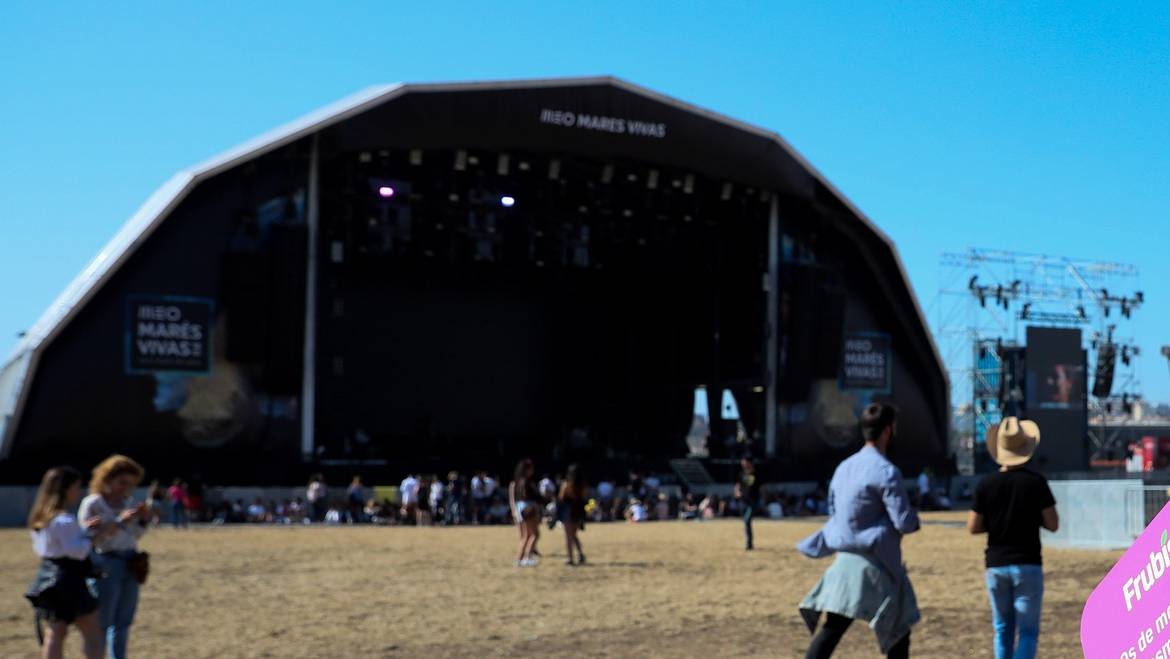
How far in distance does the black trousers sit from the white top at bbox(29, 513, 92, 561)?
3654 millimetres

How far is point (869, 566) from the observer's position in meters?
5.82

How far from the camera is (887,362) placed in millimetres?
39312

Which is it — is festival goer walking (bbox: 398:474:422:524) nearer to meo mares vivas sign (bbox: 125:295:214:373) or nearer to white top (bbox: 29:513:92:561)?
meo mares vivas sign (bbox: 125:295:214:373)

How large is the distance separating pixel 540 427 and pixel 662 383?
405 cm

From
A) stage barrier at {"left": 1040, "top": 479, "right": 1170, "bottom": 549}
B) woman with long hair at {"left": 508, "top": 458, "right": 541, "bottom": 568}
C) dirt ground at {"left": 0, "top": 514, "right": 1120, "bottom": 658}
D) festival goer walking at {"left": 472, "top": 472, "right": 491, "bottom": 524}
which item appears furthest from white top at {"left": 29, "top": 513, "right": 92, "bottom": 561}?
festival goer walking at {"left": 472, "top": 472, "right": 491, "bottom": 524}

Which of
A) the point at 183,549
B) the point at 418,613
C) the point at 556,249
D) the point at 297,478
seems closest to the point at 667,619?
the point at 418,613

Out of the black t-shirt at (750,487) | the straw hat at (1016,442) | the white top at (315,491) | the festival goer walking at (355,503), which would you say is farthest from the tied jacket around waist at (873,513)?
the white top at (315,491)

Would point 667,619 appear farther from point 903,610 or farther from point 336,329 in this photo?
point 336,329

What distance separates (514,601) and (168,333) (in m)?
19.6

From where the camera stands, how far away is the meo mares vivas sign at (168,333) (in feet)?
96.5

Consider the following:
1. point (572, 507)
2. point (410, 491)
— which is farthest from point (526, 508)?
point (410, 491)

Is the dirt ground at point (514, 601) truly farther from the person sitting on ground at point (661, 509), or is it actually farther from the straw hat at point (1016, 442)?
the person sitting on ground at point (661, 509)

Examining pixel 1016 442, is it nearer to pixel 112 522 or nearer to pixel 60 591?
pixel 112 522

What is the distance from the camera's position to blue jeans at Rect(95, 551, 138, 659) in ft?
22.8
